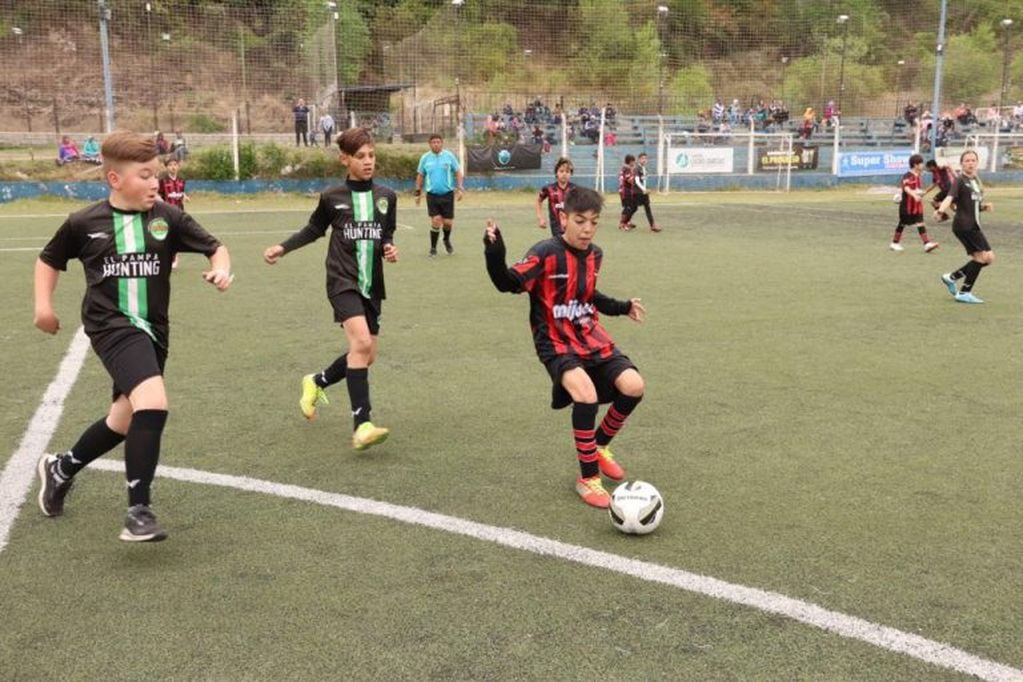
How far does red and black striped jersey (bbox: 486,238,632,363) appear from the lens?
4.71 meters

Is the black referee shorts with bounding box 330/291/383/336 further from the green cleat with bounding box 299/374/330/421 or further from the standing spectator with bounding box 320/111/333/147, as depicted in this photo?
the standing spectator with bounding box 320/111/333/147

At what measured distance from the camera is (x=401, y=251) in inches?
597

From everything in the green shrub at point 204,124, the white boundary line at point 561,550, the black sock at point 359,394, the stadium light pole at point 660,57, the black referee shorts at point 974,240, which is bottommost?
the white boundary line at point 561,550

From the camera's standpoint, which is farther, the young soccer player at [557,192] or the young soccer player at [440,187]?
the young soccer player at [440,187]

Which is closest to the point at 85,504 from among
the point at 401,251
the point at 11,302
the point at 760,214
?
the point at 11,302

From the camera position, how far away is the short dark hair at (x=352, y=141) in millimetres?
5598

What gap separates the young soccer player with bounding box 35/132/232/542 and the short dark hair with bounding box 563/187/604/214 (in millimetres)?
1647

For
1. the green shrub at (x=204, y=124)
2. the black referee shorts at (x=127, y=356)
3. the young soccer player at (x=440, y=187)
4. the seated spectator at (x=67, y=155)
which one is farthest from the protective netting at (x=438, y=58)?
the black referee shorts at (x=127, y=356)

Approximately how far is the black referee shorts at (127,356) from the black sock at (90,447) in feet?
0.79

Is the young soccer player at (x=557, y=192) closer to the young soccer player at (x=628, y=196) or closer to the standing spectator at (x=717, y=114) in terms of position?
the young soccer player at (x=628, y=196)

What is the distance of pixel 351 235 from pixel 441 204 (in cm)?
948

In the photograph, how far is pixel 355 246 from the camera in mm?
5742

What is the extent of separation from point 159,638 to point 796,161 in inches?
1307

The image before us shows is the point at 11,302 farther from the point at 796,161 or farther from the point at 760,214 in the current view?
the point at 796,161
